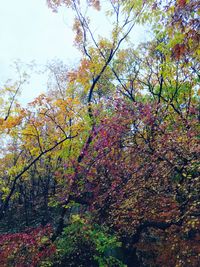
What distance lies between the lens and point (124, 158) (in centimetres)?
955

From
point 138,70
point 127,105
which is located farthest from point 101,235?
point 138,70

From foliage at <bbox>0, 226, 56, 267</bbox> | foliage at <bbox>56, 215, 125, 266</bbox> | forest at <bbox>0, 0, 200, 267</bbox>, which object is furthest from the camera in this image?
foliage at <bbox>56, 215, 125, 266</bbox>

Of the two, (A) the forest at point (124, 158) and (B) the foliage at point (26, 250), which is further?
(B) the foliage at point (26, 250)

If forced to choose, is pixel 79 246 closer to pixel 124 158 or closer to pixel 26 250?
pixel 26 250

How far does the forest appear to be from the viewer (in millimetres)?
7281

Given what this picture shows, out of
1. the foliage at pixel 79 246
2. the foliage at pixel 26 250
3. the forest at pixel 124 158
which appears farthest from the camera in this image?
the foliage at pixel 79 246

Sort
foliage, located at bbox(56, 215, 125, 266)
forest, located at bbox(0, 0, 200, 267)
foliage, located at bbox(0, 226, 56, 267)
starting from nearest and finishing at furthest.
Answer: forest, located at bbox(0, 0, 200, 267)
foliage, located at bbox(0, 226, 56, 267)
foliage, located at bbox(56, 215, 125, 266)

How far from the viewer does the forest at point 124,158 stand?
728 cm

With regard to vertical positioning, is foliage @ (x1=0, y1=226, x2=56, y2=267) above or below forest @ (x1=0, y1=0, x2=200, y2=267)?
below

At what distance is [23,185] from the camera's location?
61.2ft

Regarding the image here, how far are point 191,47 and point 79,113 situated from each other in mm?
10227

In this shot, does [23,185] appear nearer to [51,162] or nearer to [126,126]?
[51,162]

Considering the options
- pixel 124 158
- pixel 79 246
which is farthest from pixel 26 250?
pixel 124 158

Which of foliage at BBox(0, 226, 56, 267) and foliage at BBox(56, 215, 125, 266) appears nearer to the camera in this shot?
foliage at BBox(0, 226, 56, 267)
